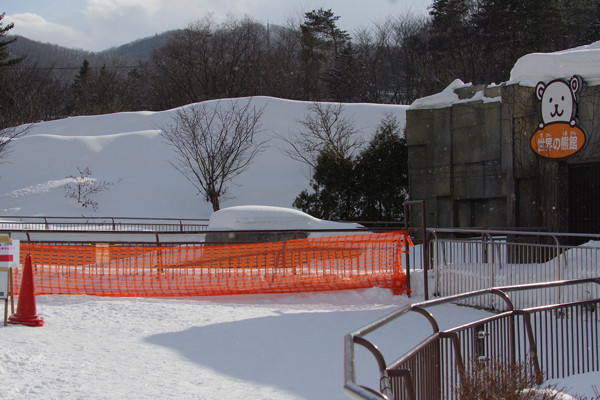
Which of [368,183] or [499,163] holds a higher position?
[499,163]

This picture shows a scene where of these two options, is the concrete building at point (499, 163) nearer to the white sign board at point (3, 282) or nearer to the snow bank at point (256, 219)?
the snow bank at point (256, 219)

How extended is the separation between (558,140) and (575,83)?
1309 mm

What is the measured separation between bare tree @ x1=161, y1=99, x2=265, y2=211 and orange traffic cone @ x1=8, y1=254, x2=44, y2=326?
23576mm

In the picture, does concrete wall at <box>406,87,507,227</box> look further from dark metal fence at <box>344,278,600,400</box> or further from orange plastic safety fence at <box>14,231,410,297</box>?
dark metal fence at <box>344,278,600,400</box>

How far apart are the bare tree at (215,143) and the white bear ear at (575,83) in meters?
21.1

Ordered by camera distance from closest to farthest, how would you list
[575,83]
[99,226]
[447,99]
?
[575,83] → [447,99] → [99,226]

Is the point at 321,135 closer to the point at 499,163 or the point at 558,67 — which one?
the point at 499,163

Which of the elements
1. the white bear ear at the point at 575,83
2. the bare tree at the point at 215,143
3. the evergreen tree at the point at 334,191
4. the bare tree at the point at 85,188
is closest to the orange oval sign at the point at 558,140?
the white bear ear at the point at 575,83

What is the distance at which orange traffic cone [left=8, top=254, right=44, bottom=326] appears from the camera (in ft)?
27.1

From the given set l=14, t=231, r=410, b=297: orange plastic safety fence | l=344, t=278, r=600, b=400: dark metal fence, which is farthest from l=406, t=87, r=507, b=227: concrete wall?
l=344, t=278, r=600, b=400: dark metal fence

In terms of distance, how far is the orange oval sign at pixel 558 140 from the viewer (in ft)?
45.0

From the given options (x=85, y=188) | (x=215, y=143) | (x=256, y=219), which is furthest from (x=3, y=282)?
(x=85, y=188)

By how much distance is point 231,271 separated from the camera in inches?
507

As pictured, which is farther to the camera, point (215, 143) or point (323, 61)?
point (323, 61)
